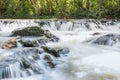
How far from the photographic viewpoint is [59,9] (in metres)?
17.4

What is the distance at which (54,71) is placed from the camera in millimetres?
5926

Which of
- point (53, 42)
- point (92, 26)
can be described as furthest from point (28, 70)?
point (92, 26)

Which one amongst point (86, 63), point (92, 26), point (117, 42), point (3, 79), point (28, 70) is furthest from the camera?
point (92, 26)

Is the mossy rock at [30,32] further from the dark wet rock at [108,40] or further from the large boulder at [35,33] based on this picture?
the dark wet rock at [108,40]

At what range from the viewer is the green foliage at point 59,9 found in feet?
52.0

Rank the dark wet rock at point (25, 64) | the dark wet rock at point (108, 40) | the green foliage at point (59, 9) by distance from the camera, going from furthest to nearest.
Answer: the green foliage at point (59, 9)
the dark wet rock at point (108, 40)
the dark wet rock at point (25, 64)

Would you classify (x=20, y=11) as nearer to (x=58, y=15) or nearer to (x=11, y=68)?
(x=58, y=15)

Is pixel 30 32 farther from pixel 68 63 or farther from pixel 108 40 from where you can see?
pixel 68 63

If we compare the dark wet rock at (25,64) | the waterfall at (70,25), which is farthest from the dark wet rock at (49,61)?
the waterfall at (70,25)

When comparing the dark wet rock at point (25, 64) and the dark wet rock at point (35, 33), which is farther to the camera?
the dark wet rock at point (35, 33)

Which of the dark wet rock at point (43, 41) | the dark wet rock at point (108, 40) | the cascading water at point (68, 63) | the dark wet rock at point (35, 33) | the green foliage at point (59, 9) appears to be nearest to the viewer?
the cascading water at point (68, 63)

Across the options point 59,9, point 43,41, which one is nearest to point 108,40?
point 43,41

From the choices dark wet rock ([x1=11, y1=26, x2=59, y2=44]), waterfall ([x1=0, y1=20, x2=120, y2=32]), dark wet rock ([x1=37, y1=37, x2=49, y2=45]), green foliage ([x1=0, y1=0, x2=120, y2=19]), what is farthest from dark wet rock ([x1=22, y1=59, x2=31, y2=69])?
green foliage ([x1=0, y1=0, x2=120, y2=19])

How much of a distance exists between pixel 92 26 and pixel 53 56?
21.3 ft
